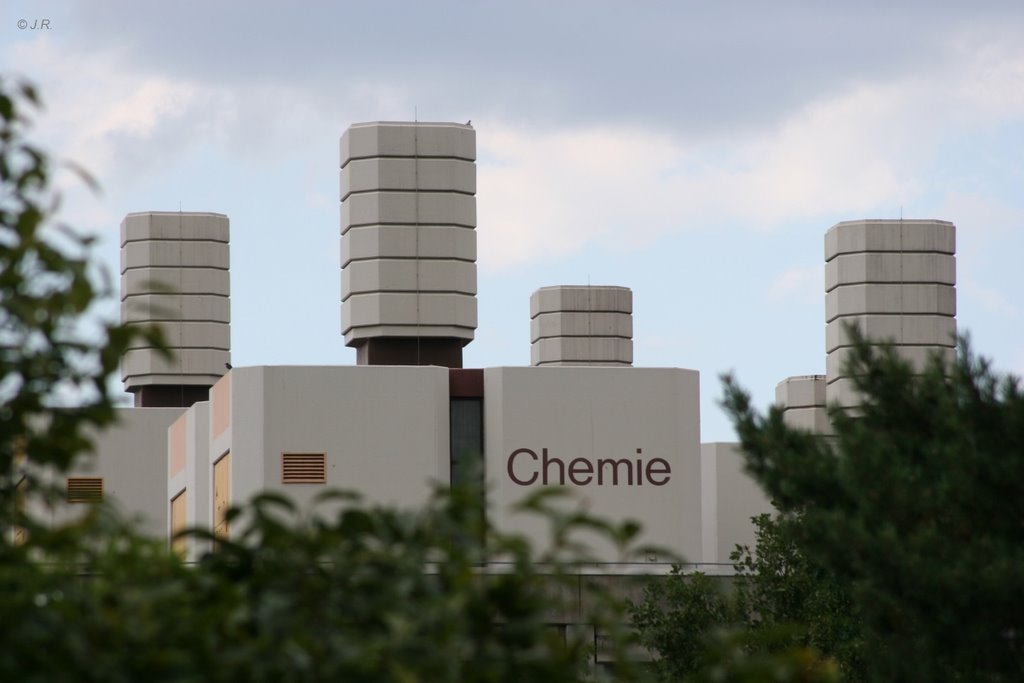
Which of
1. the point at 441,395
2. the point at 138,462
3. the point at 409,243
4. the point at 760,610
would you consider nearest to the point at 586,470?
the point at 441,395

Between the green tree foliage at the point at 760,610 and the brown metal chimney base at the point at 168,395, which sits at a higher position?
the brown metal chimney base at the point at 168,395

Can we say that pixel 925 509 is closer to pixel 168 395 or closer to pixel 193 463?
pixel 193 463

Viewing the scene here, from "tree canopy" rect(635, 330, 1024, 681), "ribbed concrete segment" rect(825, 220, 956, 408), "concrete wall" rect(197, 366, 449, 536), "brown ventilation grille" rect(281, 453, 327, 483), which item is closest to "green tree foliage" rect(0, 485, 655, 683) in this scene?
"tree canopy" rect(635, 330, 1024, 681)

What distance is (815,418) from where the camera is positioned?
54875 millimetres

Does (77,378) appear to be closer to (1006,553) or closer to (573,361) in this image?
(1006,553)

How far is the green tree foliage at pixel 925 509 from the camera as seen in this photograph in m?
13.1

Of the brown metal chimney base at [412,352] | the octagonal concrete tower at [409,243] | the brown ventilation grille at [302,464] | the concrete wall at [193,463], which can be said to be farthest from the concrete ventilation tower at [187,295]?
the brown ventilation grille at [302,464]

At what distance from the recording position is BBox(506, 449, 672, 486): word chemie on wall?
39469 millimetres

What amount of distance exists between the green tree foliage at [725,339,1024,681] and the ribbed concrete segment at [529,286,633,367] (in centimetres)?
4766

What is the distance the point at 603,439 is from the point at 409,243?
256 inches

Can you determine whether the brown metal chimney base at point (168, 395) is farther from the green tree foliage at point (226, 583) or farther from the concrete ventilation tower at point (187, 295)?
the green tree foliage at point (226, 583)

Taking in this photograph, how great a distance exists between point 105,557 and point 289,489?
117 ft

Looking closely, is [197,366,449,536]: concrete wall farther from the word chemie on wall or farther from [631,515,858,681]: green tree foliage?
[631,515,858,681]: green tree foliage

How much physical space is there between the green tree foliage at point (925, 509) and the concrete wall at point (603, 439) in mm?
24195
